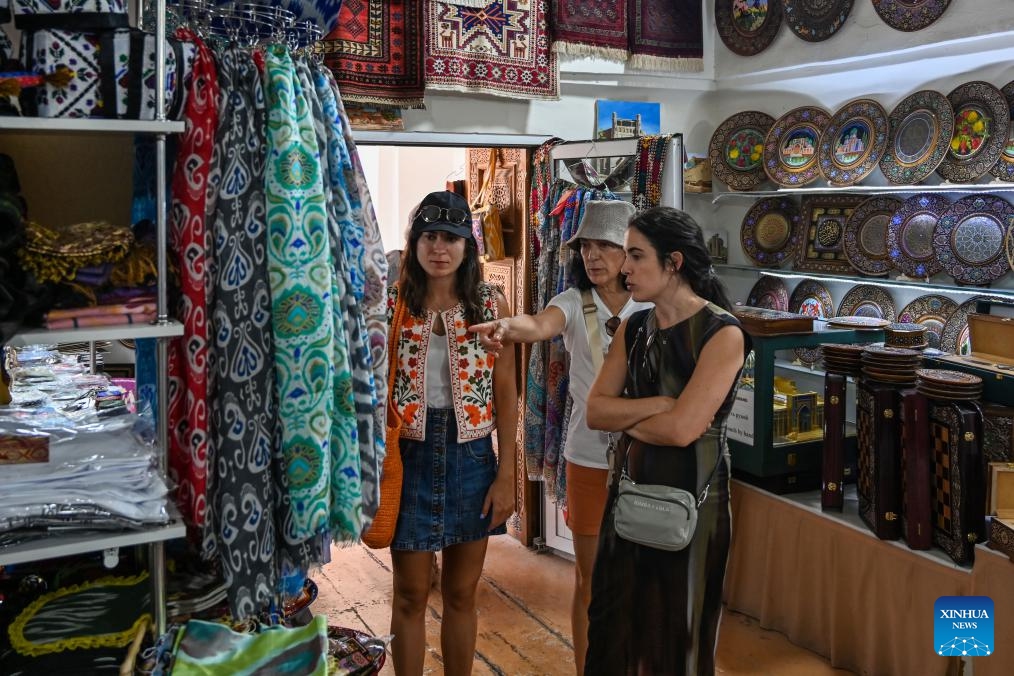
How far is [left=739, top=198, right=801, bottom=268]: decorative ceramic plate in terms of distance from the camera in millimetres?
4977

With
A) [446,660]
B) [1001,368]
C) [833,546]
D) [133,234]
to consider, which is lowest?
[446,660]

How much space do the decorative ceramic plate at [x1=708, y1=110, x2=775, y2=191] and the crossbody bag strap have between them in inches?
104

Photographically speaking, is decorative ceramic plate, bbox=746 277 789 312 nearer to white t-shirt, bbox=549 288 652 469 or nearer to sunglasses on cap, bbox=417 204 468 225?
white t-shirt, bbox=549 288 652 469

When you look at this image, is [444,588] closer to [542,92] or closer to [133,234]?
[133,234]

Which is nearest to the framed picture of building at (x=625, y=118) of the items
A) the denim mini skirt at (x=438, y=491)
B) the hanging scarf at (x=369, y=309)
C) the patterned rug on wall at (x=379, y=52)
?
the patterned rug on wall at (x=379, y=52)

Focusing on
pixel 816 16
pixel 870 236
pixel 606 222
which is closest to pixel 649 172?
pixel 606 222

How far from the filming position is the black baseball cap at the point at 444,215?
2.33m

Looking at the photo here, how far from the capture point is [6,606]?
1578mm

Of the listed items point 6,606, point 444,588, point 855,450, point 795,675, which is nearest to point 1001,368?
point 855,450

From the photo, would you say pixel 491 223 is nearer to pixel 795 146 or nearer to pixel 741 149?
pixel 741 149

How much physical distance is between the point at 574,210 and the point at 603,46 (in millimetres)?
1277

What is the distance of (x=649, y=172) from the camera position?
3.38 meters

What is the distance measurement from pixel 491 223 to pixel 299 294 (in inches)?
113

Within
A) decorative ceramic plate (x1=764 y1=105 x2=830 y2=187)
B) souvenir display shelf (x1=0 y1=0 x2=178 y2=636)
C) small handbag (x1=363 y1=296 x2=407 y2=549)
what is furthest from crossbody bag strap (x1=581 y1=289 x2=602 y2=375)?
decorative ceramic plate (x1=764 y1=105 x2=830 y2=187)
